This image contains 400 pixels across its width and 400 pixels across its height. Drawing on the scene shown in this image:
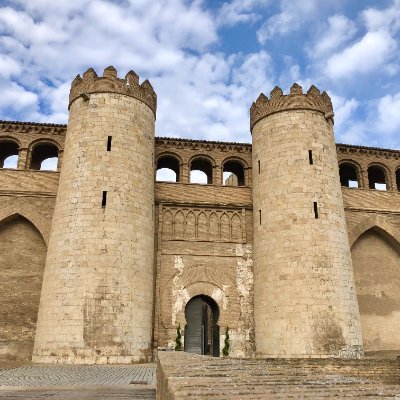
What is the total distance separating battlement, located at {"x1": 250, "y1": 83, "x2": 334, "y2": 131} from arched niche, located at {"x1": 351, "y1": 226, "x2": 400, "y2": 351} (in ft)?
17.5

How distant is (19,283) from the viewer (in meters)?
15.7

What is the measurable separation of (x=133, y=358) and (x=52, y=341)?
97.5 inches

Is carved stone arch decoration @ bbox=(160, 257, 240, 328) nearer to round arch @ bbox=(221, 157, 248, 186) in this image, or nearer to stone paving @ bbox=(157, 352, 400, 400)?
round arch @ bbox=(221, 157, 248, 186)

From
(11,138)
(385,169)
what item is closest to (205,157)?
(11,138)

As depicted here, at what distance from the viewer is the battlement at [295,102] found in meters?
17.5

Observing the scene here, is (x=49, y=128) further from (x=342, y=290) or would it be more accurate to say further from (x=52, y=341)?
(x=342, y=290)

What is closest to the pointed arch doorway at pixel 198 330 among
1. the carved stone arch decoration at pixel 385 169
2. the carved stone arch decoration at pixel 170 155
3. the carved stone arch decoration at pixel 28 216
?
the carved stone arch decoration at pixel 170 155

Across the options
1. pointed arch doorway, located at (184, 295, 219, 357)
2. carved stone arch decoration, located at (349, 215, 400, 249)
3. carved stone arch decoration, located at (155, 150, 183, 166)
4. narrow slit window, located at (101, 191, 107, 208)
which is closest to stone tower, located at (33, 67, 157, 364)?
narrow slit window, located at (101, 191, 107, 208)

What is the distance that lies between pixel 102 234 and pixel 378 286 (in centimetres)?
1107

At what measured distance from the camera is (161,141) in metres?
18.2

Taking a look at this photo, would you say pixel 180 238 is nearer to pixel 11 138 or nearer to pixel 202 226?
pixel 202 226

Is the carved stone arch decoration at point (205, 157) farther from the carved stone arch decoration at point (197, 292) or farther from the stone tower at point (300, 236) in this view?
the carved stone arch decoration at point (197, 292)

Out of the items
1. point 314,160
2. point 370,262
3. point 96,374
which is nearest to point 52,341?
point 96,374

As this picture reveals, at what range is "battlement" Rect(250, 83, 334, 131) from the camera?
57.5 ft
